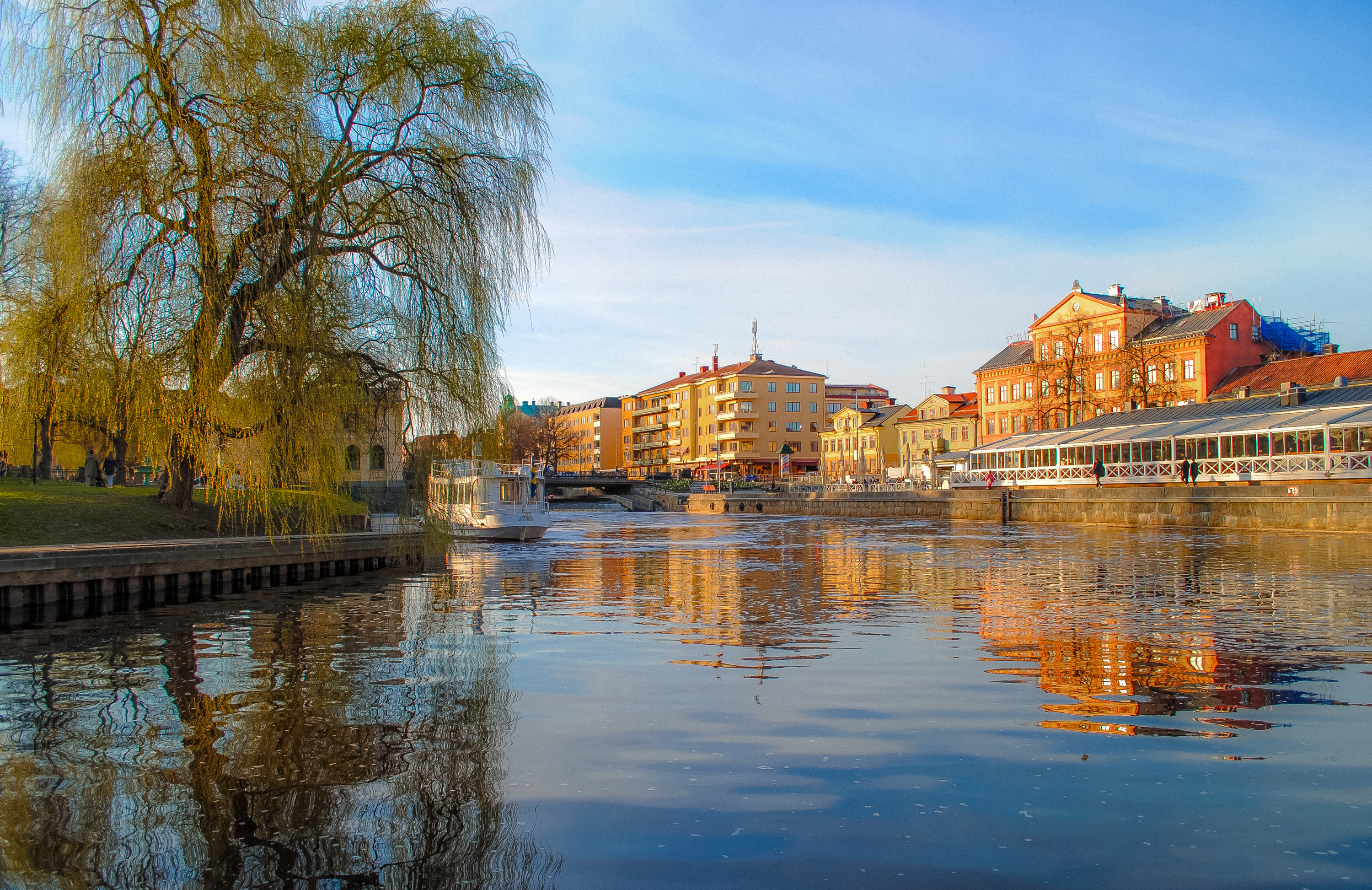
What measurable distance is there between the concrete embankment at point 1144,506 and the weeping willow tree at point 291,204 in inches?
1491

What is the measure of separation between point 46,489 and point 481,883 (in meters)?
31.1

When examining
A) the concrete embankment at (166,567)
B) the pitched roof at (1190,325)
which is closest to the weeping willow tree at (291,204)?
the concrete embankment at (166,567)

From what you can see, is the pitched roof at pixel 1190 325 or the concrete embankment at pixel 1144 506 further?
the pitched roof at pixel 1190 325

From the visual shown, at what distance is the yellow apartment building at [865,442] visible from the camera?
4619 inches

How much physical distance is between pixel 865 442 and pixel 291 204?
10707 cm

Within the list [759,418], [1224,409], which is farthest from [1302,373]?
[759,418]

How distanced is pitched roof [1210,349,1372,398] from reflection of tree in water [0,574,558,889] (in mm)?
66470

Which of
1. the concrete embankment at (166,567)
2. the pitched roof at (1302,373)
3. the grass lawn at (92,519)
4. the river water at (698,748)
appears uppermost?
the pitched roof at (1302,373)

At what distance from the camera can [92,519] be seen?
25.4m

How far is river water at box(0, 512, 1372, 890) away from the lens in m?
6.24

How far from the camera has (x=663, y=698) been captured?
10961mm

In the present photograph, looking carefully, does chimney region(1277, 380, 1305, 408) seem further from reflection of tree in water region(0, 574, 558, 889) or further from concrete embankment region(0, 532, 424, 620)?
reflection of tree in water region(0, 574, 558, 889)

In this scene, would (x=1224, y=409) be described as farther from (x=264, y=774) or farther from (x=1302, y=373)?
(x=264, y=774)

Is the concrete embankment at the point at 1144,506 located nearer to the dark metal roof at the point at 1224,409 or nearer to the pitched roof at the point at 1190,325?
the dark metal roof at the point at 1224,409
